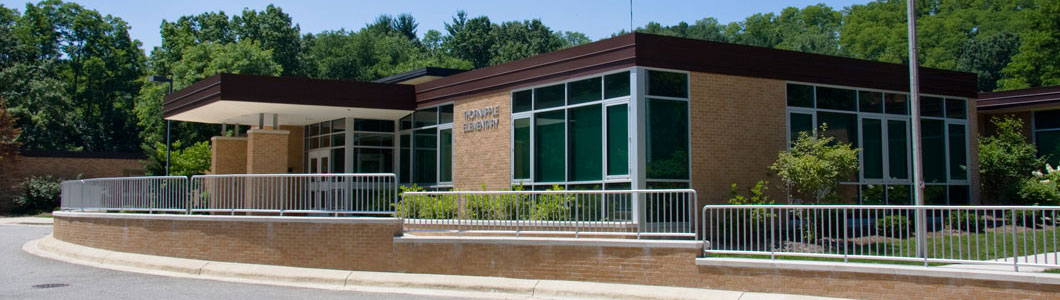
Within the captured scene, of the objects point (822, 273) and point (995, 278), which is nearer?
point (995, 278)

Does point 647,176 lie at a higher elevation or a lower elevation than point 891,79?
lower

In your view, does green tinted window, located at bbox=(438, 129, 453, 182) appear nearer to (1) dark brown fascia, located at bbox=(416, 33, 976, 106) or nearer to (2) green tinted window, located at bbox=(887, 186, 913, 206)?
(1) dark brown fascia, located at bbox=(416, 33, 976, 106)

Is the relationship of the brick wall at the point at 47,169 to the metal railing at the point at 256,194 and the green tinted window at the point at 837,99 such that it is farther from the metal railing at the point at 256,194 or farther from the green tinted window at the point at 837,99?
the green tinted window at the point at 837,99

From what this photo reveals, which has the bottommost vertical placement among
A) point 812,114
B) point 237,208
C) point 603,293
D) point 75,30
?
point 603,293

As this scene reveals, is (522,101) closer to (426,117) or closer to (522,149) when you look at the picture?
(522,149)

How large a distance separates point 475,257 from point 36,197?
34.7 metres

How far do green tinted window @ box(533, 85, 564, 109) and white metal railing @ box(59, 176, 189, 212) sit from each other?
735cm

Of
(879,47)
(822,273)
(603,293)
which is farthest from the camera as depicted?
(879,47)

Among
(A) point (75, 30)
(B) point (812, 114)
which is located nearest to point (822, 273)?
(B) point (812, 114)

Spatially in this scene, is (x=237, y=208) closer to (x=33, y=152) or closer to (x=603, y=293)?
(x=603, y=293)

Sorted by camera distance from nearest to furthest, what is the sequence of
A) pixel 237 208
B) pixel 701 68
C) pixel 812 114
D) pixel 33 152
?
1. pixel 237 208
2. pixel 701 68
3. pixel 812 114
4. pixel 33 152

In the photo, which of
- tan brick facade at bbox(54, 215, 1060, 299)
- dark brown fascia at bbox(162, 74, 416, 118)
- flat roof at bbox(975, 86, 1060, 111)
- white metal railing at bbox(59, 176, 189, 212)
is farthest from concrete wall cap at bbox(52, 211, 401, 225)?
flat roof at bbox(975, 86, 1060, 111)

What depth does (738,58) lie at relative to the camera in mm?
17906

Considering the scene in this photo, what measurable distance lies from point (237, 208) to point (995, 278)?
12.4 meters
